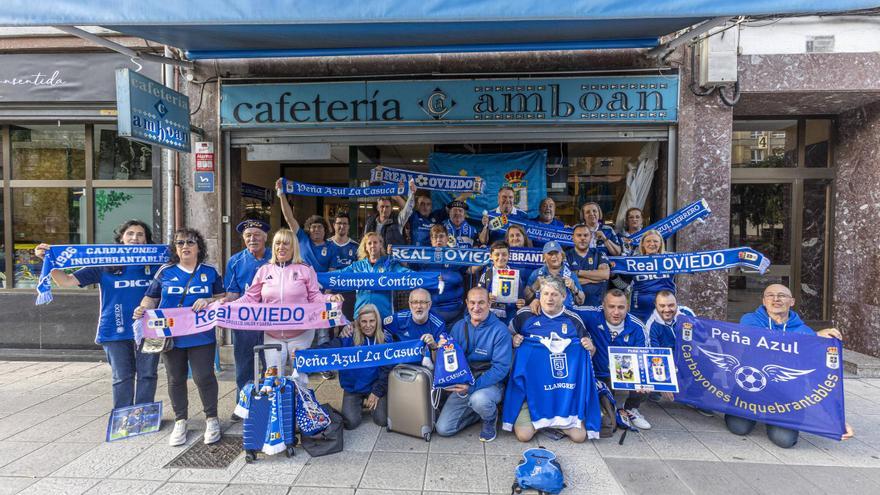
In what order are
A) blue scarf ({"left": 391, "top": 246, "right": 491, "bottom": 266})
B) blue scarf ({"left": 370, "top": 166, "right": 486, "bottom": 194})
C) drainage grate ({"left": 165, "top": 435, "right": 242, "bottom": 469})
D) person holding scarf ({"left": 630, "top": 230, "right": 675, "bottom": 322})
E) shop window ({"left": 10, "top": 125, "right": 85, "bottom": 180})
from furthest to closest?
shop window ({"left": 10, "top": 125, "right": 85, "bottom": 180}) → blue scarf ({"left": 370, "top": 166, "right": 486, "bottom": 194}) → blue scarf ({"left": 391, "top": 246, "right": 491, "bottom": 266}) → person holding scarf ({"left": 630, "top": 230, "right": 675, "bottom": 322}) → drainage grate ({"left": 165, "top": 435, "right": 242, "bottom": 469})

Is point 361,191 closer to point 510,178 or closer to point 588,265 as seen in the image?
point 510,178

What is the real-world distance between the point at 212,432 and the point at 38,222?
567 cm

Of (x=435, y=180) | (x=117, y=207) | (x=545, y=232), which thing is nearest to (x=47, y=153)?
(x=117, y=207)

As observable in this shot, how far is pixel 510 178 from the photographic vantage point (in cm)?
688

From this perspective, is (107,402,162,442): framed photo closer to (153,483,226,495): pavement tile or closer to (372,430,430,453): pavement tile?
(153,483,226,495): pavement tile

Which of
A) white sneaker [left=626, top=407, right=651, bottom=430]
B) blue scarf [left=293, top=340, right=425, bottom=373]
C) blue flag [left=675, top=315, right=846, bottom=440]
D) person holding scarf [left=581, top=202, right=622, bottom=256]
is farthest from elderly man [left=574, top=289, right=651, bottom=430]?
blue scarf [left=293, top=340, right=425, bottom=373]

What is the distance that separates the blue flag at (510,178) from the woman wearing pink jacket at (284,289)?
302 cm

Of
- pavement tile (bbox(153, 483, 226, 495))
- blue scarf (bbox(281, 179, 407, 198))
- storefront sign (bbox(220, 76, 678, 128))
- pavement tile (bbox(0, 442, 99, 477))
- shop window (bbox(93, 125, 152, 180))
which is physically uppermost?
storefront sign (bbox(220, 76, 678, 128))

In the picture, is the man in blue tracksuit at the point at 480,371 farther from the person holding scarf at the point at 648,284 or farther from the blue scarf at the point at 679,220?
the blue scarf at the point at 679,220

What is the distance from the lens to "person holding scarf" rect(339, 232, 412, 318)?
4.89m

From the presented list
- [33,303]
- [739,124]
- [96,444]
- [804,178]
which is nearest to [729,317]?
[804,178]

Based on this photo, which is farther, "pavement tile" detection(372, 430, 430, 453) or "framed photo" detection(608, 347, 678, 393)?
"framed photo" detection(608, 347, 678, 393)

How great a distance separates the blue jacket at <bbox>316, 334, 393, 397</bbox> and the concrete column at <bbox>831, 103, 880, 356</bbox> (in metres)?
6.61

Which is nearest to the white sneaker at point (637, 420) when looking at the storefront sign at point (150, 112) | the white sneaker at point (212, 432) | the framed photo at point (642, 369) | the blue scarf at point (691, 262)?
the framed photo at point (642, 369)
